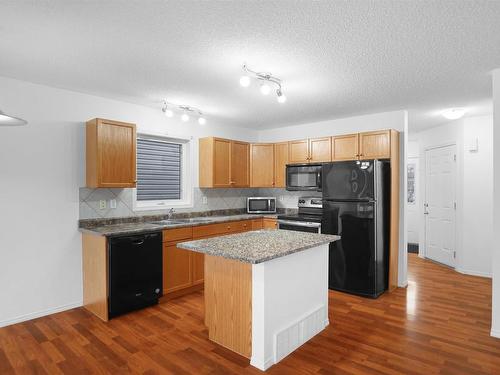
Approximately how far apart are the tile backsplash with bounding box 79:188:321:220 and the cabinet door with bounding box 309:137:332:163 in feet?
2.34

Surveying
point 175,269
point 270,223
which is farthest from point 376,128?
point 175,269

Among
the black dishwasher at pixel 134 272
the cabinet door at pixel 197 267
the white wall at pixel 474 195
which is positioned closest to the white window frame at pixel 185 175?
the cabinet door at pixel 197 267

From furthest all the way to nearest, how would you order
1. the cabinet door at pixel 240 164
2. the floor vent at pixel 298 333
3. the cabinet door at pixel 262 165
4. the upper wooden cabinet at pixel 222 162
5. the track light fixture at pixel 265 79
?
the cabinet door at pixel 262 165, the cabinet door at pixel 240 164, the upper wooden cabinet at pixel 222 162, the track light fixture at pixel 265 79, the floor vent at pixel 298 333

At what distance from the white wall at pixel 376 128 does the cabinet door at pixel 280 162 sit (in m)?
0.36

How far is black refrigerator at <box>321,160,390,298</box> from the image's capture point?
3.89 m

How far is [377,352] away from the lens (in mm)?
2576

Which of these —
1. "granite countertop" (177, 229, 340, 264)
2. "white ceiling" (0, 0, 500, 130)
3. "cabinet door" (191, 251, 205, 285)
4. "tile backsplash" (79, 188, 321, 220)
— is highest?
"white ceiling" (0, 0, 500, 130)

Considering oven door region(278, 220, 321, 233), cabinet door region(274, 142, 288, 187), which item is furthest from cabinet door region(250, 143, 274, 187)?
oven door region(278, 220, 321, 233)

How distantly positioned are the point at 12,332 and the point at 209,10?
339 cm

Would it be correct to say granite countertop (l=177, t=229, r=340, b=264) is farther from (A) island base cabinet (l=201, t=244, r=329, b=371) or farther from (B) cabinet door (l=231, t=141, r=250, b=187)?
(B) cabinet door (l=231, t=141, r=250, b=187)

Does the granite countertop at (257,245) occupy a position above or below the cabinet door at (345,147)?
below

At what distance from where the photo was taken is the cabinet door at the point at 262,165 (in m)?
5.43

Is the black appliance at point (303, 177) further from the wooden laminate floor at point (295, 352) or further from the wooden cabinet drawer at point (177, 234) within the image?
the wooden cabinet drawer at point (177, 234)

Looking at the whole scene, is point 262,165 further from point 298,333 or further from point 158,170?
point 298,333
